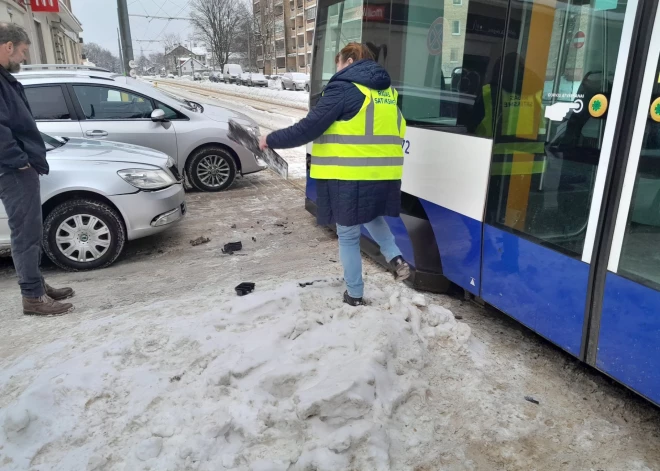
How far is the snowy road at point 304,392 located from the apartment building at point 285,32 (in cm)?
6588

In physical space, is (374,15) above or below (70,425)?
above

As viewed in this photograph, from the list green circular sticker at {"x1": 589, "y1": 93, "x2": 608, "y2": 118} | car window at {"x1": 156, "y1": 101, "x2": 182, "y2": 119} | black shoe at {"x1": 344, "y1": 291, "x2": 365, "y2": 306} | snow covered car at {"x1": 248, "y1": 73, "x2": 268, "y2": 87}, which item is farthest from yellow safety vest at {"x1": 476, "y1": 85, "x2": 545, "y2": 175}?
snow covered car at {"x1": 248, "y1": 73, "x2": 268, "y2": 87}

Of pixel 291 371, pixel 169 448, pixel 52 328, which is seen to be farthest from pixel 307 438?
pixel 52 328

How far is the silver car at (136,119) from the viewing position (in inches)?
287

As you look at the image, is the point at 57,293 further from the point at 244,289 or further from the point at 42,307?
the point at 244,289

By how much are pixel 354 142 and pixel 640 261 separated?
1733 millimetres

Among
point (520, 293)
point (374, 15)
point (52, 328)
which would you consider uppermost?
point (374, 15)

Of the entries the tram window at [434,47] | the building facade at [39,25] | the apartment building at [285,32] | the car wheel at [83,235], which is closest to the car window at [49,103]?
the building facade at [39,25]

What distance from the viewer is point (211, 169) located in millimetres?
8492

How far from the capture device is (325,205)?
11.6 feet

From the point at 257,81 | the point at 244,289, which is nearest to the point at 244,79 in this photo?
the point at 257,81

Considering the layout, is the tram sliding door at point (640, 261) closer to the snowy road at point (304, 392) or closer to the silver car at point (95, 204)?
the snowy road at point (304, 392)

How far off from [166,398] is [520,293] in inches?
84.7

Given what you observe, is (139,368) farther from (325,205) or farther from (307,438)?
(325,205)
